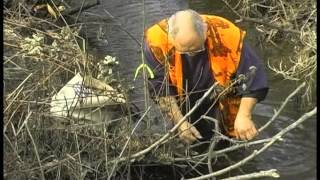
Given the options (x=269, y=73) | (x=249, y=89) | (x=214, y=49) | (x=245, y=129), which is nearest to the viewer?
(x=245, y=129)

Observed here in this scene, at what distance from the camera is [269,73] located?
752cm

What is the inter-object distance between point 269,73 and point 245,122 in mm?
2620

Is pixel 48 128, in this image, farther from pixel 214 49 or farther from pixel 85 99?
pixel 214 49

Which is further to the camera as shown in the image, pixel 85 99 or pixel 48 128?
pixel 85 99

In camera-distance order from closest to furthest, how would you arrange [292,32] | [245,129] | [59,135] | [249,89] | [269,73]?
[59,135] < [245,129] < [249,89] < [292,32] < [269,73]

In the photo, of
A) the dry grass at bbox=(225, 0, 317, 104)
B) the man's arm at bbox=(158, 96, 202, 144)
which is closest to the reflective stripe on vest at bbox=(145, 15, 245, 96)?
the man's arm at bbox=(158, 96, 202, 144)

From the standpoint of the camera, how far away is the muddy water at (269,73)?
5633 millimetres

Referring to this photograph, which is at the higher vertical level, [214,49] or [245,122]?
[214,49]

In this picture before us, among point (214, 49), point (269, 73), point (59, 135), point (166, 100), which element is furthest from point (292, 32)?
point (59, 135)

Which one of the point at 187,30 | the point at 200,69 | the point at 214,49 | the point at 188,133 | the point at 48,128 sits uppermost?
the point at 187,30

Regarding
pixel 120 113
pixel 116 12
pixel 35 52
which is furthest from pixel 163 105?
pixel 116 12

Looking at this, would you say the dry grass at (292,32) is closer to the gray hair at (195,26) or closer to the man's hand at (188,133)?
the gray hair at (195,26)

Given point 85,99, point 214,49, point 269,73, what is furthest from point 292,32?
point 85,99

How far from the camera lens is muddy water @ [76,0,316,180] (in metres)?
5.63
